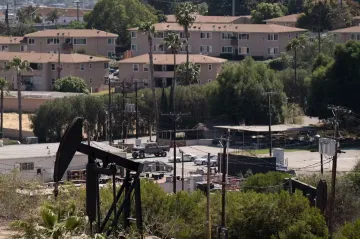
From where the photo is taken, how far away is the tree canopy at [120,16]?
127938 millimetres

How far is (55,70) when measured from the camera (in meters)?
99.7

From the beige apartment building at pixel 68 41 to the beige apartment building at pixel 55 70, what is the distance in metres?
11.2

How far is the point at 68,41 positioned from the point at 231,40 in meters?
16.6

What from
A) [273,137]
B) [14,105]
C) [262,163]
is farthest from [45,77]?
[262,163]

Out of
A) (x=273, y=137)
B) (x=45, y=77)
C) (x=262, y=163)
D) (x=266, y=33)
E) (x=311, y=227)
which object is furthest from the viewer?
(x=266, y=33)

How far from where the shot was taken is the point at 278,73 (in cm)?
8912

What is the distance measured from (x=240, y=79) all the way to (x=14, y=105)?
63.9 ft

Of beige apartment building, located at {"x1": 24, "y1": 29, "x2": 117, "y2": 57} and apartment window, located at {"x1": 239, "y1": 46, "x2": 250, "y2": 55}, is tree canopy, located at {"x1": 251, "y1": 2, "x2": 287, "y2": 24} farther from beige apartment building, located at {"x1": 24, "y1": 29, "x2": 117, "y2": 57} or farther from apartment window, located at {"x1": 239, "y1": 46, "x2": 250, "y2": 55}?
beige apartment building, located at {"x1": 24, "y1": 29, "x2": 117, "y2": 57}

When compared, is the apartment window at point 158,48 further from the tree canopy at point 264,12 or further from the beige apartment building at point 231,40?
the tree canopy at point 264,12

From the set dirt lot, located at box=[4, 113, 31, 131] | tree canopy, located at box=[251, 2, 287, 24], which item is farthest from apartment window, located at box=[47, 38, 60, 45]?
dirt lot, located at box=[4, 113, 31, 131]

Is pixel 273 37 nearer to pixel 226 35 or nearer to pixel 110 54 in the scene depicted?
pixel 226 35

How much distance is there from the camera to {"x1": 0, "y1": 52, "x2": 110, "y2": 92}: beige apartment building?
9888 cm

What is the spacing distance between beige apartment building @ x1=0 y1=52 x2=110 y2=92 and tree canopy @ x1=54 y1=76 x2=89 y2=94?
3.26 meters

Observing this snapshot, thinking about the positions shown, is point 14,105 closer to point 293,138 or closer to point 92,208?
point 293,138
